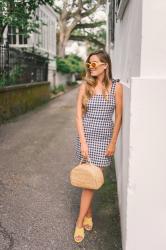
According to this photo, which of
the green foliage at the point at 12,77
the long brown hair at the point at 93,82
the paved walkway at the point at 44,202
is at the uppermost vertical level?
the long brown hair at the point at 93,82

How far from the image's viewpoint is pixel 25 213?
5.30 metres

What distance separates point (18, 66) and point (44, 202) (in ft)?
37.5

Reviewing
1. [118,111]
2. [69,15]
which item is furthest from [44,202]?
[69,15]

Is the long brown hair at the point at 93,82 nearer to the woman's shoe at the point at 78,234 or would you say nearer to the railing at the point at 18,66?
the woman's shoe at the point at 78,234

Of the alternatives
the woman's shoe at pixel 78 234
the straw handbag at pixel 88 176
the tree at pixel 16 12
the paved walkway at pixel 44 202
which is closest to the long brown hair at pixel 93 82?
the straw handbag at pixel 88 176

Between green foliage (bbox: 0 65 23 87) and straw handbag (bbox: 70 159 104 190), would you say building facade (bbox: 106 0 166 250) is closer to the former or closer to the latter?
straw handbag (bbox: 70 159 104 190)

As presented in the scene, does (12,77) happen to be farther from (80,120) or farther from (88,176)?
(88,176)

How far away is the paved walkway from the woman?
1.02 ft

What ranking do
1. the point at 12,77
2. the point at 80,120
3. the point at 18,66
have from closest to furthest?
the point at 80,120 → the point at 12,77 → the point at 18,66

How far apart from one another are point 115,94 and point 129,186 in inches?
44.0

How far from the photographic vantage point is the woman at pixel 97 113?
445cm

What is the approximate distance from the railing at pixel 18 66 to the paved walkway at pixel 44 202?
5058mm

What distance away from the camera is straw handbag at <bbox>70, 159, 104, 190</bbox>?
14.1 feet

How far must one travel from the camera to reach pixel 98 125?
176 inches
